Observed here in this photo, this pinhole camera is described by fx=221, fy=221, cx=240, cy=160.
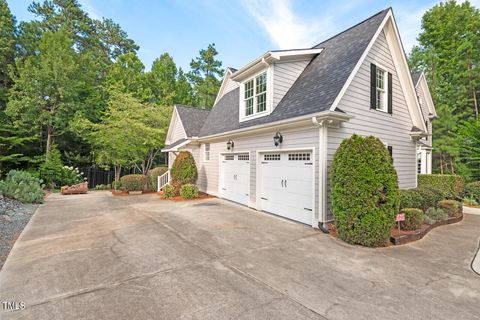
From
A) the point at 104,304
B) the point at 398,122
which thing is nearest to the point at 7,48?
the point at 104,304

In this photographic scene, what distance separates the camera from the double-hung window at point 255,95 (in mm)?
8352

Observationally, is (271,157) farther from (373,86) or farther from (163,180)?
(163,180)

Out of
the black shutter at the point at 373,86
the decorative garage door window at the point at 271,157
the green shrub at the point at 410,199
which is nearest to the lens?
→ the green shrub at the point at 410,199

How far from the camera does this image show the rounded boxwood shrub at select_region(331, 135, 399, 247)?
479 cm

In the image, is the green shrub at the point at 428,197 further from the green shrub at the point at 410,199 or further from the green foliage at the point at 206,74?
the green foliage at the point at 206,74

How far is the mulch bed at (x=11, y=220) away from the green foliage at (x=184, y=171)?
5558mm

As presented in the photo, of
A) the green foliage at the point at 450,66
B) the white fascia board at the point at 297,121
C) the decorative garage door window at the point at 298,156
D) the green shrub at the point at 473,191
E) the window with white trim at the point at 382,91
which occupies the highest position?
the green foliage at the point at 450,66

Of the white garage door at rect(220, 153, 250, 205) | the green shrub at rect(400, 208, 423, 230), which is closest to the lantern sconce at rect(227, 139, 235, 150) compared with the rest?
the white garage door at rect(220, 153, 250, 205)

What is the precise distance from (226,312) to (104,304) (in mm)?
1530

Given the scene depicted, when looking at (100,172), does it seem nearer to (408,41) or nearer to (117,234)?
(117,234)

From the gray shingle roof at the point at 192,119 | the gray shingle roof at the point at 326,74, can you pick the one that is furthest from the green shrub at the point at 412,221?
the gray shingle roof at the point at 192,119

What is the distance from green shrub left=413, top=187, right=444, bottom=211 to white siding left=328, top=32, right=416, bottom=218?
83 centimetres

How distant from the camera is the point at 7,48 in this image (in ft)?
52.7

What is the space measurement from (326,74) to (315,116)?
229 centimetres
